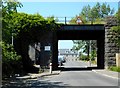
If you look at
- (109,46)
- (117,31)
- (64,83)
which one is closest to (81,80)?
(64,83)

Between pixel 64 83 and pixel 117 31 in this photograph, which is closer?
pixel 64 83

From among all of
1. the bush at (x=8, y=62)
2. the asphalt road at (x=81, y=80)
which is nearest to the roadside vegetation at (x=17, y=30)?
the bush at (x=8, y=62)

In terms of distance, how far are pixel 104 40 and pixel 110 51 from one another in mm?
1879

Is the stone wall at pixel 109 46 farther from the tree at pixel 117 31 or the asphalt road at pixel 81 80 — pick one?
the asphalt road at pixel 81 80

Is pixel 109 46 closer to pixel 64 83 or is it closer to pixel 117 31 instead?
pixel 117 31

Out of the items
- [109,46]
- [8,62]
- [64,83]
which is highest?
[109,46]

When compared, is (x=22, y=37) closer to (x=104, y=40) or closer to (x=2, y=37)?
(x=104, y=40)

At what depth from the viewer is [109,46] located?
46500mm

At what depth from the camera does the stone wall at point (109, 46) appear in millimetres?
46250

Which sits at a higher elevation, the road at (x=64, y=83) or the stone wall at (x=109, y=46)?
the stone wall at (x=109, y=46)

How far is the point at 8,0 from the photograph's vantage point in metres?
22.7

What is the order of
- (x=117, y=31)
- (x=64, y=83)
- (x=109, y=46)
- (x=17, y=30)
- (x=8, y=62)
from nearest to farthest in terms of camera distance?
(x=64, y=83) → (x=8, y=62) → (x=17, y=30) → (x=117, y=31) → (x=109, y=46)

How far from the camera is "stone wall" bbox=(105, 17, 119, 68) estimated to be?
4625 centimetres

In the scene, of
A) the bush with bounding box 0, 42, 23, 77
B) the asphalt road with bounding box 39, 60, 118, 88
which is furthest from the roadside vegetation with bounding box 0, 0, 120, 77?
the asphalt road with bounding box 39, 60, 118, 88
